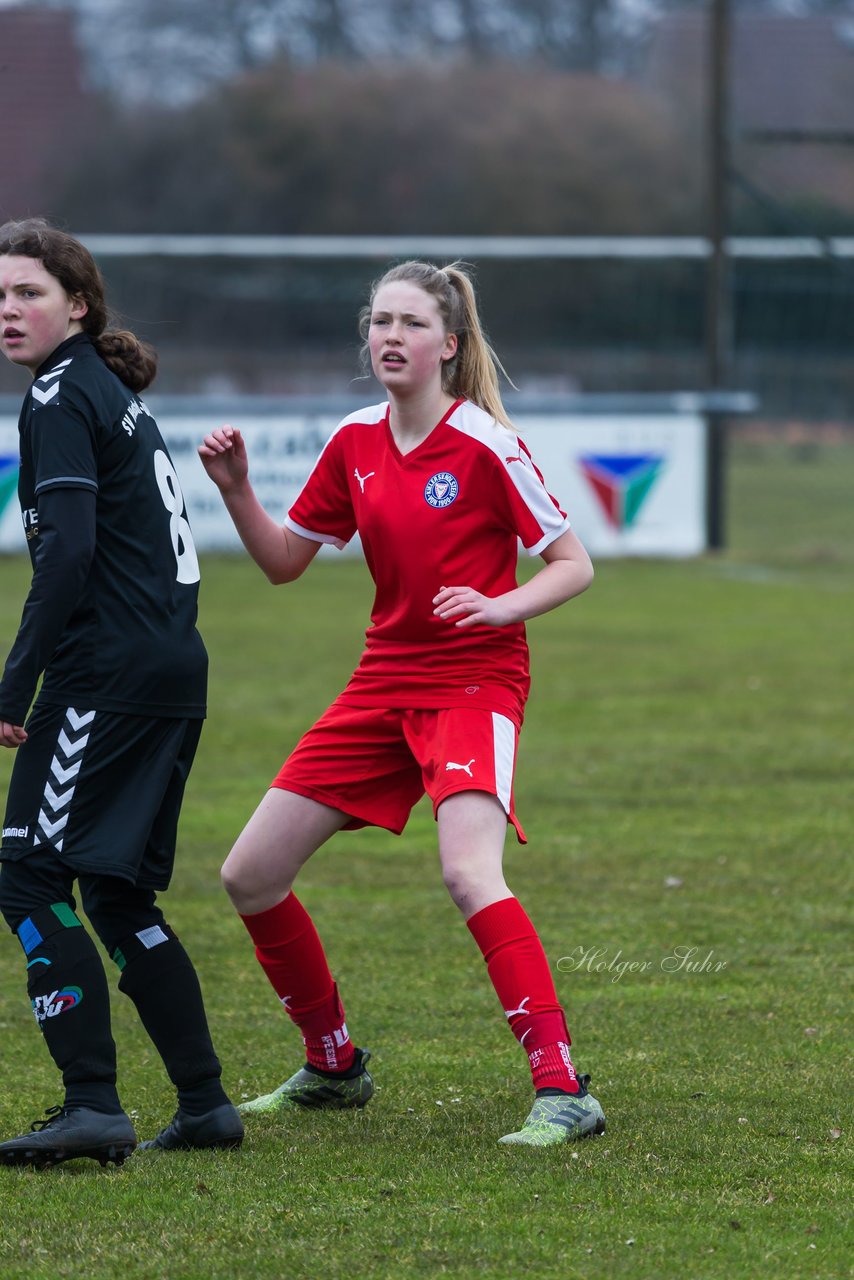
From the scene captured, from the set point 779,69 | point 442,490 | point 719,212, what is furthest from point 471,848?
point 779,69

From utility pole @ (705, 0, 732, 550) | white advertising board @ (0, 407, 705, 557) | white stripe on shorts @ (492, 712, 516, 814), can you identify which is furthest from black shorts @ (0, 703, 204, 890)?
utility pole @ (705, 0, 732, 550)

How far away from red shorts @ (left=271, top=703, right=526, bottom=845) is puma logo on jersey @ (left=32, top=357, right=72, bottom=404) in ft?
3.07

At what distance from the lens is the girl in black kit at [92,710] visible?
3.79 metres

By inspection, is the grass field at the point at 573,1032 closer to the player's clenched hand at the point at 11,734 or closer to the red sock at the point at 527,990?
the red sock at the point at 527,990

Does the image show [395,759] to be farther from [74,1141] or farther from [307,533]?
[74,1141]

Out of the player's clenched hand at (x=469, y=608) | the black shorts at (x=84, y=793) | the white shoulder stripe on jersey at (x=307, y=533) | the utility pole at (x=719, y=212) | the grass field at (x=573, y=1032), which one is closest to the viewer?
the grass field at (x=573, y=1032)

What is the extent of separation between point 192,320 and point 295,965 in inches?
1002

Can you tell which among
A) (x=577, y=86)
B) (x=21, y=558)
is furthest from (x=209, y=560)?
(x=577, y=86)

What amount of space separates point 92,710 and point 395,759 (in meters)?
0.73

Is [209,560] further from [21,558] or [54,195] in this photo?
[54,195]

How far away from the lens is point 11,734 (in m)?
3.75

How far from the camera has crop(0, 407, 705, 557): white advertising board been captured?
17203mm

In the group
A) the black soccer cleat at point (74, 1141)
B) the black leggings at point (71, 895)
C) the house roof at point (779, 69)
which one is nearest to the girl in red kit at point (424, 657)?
the black leggings at point (71, 895)

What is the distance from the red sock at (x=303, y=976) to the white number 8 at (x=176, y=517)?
0.79 meters
